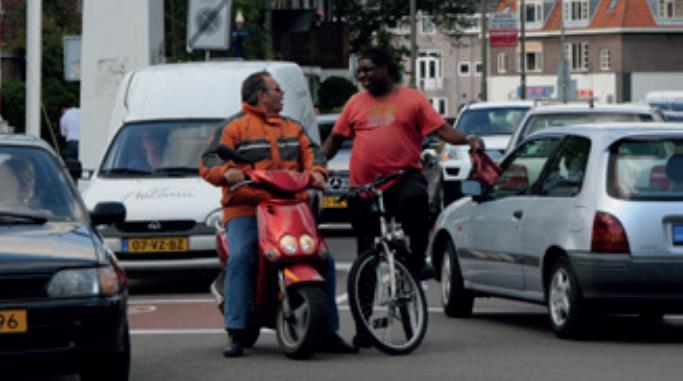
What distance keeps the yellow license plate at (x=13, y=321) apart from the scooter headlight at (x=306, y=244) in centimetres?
243

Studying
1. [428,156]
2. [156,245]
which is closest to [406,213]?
[156,245]

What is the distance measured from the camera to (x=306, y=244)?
11.6 m

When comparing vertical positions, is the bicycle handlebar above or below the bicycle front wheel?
above

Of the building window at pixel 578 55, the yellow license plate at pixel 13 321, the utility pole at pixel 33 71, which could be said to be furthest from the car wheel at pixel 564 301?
the building window at pixel 578 55

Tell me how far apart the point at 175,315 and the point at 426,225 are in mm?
3219

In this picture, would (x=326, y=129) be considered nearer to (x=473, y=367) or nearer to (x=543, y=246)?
(x=543, y=246)

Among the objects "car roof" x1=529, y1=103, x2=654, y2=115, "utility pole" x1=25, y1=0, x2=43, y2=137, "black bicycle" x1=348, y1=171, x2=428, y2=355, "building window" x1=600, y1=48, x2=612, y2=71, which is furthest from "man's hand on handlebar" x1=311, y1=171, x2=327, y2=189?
"building window" x1=600, y1=48, x2=612, y2=71

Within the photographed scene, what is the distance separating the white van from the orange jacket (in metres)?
3.72

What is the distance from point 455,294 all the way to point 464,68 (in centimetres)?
14444

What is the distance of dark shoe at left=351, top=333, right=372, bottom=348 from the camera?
39.4 ft

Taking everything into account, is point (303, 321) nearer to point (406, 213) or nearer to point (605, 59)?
point (406, 213)

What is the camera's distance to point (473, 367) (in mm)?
11352

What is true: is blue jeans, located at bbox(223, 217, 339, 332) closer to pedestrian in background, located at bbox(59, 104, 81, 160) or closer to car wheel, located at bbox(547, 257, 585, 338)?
car wheel, located at bbox(547, 257, 585, 338)

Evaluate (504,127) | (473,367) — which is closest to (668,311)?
(473,367)
